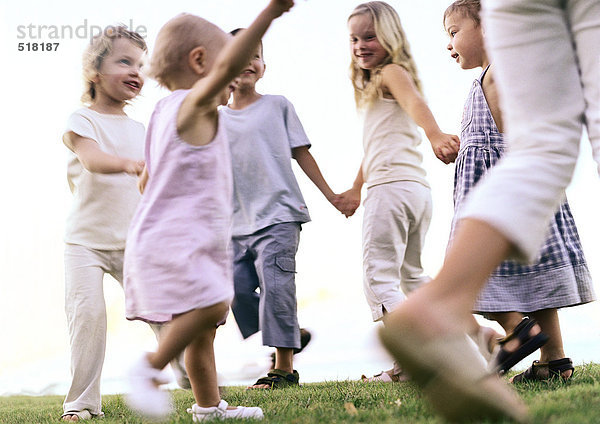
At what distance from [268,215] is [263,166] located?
13.3 inches

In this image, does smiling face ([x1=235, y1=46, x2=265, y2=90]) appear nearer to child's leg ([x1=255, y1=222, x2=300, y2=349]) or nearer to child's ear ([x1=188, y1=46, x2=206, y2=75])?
child's leg ([x1=255, y1=222, x2=300, y2=349])

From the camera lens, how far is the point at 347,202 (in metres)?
4.81

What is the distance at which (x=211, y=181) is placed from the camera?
279 cm

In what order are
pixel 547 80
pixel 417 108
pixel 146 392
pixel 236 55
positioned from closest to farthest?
pixel 547 80 < pixel 236 55 < pixel 146 392 < pixel 417 108

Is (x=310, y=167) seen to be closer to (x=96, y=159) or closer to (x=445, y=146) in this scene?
(x=445, y=146)

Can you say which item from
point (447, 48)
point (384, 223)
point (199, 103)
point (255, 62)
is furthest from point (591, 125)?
point (255, 62)

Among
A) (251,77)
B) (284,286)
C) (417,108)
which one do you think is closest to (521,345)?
(417,108)

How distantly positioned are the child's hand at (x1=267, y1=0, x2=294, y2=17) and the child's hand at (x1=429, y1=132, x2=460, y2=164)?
165 cm

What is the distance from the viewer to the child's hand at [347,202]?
15.7ft

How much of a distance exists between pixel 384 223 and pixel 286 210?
0.69 metres

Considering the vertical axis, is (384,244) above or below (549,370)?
above

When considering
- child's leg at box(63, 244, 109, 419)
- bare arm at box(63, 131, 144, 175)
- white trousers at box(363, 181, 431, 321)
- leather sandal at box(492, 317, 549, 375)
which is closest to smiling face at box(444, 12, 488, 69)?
white trousers at box(363, 181, 431, 321)

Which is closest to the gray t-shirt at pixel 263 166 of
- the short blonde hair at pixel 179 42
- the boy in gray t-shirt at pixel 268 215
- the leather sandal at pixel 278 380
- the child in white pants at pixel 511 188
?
the boy in gray t-shirt at pixel 268 215

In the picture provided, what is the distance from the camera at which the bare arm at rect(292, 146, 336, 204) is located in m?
5.01
